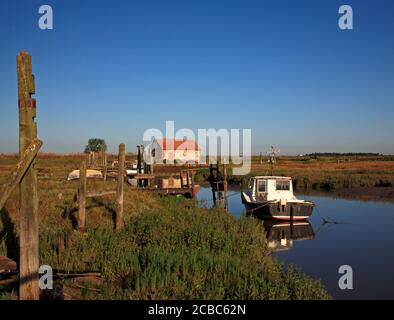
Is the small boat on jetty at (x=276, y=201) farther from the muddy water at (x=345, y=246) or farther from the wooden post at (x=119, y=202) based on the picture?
the wooden post at (x=119, y=202)

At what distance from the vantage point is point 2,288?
6930 millimetres

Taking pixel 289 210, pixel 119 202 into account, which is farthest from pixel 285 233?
pixel 119 202

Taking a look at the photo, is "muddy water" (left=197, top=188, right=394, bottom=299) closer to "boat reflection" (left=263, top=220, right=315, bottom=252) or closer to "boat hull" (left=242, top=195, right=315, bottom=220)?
"boat reflection" (left=263, top=220, right=315, bottom=252)

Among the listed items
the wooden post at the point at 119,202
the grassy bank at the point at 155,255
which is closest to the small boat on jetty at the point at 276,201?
the grassy bank at the point at 155,255

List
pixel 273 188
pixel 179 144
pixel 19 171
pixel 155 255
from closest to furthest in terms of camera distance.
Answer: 1. pixel 19 171
2. pixel 155 255
3. pixel 273 188
4. pixel 179 144

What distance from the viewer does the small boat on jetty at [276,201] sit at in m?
24.9

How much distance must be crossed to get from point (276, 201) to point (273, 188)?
1722 millimetres

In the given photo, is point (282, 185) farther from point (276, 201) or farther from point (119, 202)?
point (119, 202)

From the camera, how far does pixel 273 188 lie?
26531 mm

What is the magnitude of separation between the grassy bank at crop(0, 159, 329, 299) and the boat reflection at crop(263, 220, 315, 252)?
15.1ft

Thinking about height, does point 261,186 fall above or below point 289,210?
above
